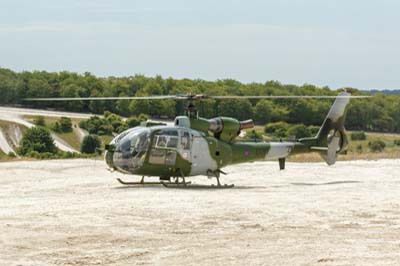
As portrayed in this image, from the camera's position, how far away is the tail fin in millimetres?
30922

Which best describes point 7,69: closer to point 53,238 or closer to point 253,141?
point 253,141

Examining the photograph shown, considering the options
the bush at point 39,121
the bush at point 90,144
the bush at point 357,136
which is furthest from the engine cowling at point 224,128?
the bush at point 39,121

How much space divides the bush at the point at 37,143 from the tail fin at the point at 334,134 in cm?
3325

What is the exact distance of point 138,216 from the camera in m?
18.8

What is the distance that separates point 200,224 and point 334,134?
1422 centimetres

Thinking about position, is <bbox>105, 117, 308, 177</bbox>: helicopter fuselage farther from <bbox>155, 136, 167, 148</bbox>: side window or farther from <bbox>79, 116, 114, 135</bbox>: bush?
<bbox>79, 116, 114, 135</bbox>: bush

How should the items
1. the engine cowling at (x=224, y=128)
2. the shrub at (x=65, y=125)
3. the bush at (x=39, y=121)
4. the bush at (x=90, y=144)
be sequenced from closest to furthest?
the engine cowling at (x=224, y=128) < the bush at (x=90, y=144) < the shrub at (x=65, y=125) < the bush at (x=39, y=121)

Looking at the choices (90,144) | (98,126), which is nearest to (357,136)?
(98,126)

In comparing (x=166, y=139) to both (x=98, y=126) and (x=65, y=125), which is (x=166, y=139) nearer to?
(x=98, y=126)

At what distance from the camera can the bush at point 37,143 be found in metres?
61.7

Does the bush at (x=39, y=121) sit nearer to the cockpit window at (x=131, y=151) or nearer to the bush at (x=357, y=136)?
the bush at (x=357, y=136)

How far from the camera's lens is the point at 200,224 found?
58.4 ft

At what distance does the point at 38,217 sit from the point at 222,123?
10.1 metres

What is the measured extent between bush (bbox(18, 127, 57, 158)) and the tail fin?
109 ft
